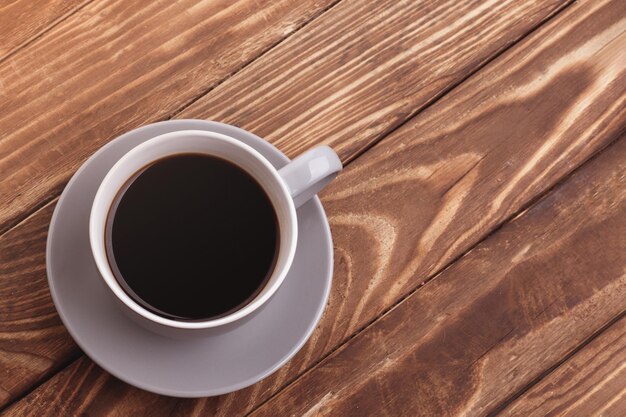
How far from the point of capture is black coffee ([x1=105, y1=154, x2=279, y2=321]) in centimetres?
70

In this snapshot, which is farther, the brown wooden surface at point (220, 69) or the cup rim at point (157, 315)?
the brown wooden surface at point (220, 69)

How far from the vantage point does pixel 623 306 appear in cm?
89

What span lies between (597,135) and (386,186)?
286 millimetres

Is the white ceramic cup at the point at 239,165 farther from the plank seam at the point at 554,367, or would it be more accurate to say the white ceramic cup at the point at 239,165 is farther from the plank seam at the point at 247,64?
the plank seam at the point at 554,367

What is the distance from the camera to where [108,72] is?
85 centimetres

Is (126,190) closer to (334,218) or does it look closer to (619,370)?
(334,218)

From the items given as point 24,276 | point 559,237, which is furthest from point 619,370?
point 24,276

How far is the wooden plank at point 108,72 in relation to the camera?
2.71 feet

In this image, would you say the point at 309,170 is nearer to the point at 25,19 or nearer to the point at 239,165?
the point at 239,165

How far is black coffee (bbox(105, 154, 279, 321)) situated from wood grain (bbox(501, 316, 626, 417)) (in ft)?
1.28

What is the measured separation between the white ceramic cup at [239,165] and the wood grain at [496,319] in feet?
0.71

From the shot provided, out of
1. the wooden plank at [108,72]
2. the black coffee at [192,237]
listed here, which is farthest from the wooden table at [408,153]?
the black coffee at [192,237]

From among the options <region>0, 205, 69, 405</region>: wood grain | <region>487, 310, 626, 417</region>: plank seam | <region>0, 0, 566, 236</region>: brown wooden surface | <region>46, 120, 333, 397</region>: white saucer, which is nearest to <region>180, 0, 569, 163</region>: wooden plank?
<region>0, 0, 566, 236</region>: brown wooden surface

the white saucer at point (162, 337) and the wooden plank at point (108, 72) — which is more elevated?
the wooden plank at point (108, 72)
